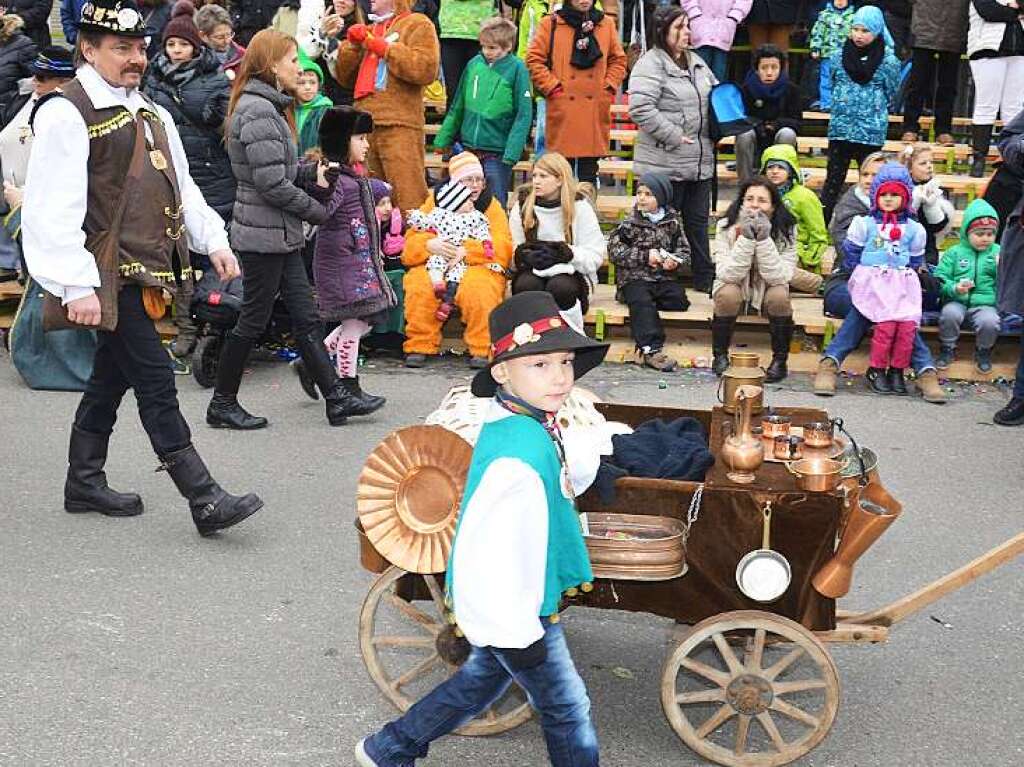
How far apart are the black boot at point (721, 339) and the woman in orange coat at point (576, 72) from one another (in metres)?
2.34

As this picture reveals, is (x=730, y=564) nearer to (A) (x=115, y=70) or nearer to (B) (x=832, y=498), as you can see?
(B) (x=832, y=498)

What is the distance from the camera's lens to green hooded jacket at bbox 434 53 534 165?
10266mm

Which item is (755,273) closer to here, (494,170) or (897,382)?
(897,382)

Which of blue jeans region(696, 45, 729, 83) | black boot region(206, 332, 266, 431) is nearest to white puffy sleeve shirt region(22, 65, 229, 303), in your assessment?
black boot region(206, 332, 266, 431)

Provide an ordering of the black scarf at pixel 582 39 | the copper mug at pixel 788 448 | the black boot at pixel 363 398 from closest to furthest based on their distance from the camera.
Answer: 1. the copper mug at pixel 788 448
2. the black boot at pixel 363 398
3. the black scarf at pixel 582 39

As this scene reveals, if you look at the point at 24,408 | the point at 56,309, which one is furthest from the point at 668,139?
the point at 56,309

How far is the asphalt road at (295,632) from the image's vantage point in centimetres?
437

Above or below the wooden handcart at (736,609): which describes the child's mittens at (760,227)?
above

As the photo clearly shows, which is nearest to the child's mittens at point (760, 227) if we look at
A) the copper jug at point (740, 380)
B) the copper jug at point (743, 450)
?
the copper jug at point (740, 380)

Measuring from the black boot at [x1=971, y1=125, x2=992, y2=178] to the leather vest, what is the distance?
311 inches

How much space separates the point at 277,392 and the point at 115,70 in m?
3.19

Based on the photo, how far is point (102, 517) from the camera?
6.29m

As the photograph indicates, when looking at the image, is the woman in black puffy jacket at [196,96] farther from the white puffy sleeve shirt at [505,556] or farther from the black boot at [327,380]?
the white puffy sleeve shirt at [505,556]

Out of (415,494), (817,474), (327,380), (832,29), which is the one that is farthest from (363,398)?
(832,29)
